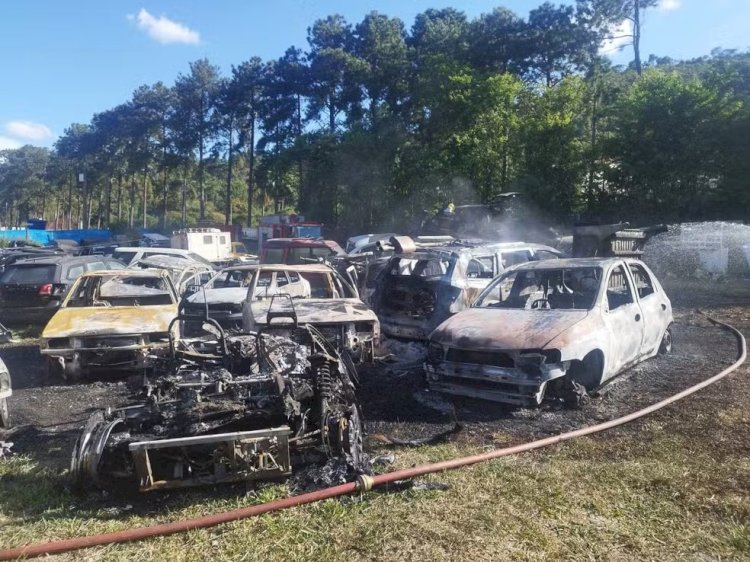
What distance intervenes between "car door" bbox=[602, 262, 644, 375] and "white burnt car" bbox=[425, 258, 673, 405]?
11 mm

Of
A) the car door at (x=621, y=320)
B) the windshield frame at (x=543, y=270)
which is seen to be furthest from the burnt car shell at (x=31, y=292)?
the car door at (x=621, y=320)

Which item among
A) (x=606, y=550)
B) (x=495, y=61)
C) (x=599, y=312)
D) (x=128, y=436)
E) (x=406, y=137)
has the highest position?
(x=495, y=61)

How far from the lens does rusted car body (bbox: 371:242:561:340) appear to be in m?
8.09

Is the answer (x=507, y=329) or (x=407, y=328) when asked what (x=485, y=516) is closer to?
(x=507, y=329)

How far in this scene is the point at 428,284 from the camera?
8484 millimetres

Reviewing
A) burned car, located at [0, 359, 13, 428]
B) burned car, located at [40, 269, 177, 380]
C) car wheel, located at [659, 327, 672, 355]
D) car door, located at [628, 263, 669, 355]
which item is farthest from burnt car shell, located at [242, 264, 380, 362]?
car wheel, located at [659, 327, 672, 355]

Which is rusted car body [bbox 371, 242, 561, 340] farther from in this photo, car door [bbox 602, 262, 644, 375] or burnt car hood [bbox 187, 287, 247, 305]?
burnt car hood [bbox 187, 287, 247, 305]

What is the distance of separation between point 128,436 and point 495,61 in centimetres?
3420

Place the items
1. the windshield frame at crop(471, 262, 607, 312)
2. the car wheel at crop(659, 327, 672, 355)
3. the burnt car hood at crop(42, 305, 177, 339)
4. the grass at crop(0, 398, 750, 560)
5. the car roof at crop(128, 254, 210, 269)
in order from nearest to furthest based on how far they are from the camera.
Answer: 1. the grass at crop(0, 398, 750, 560)
2. the windshield frame at crop(471, 262, 607, 312)
3. the burnt car hood at crop(42, 305, 177, 339)
4. the car wheel at crop(659, 327, 672, 355)
5. the car roof at crop(128, 254, 210, 269)

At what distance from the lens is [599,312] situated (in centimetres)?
615

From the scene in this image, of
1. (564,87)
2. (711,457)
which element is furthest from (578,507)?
(564,87)

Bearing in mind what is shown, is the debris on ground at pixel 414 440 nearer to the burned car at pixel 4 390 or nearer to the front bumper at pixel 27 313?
the burned car at pixel 4 390

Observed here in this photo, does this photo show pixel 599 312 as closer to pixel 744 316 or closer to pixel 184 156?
pixel 744 316

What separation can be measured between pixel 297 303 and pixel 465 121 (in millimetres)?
23287
